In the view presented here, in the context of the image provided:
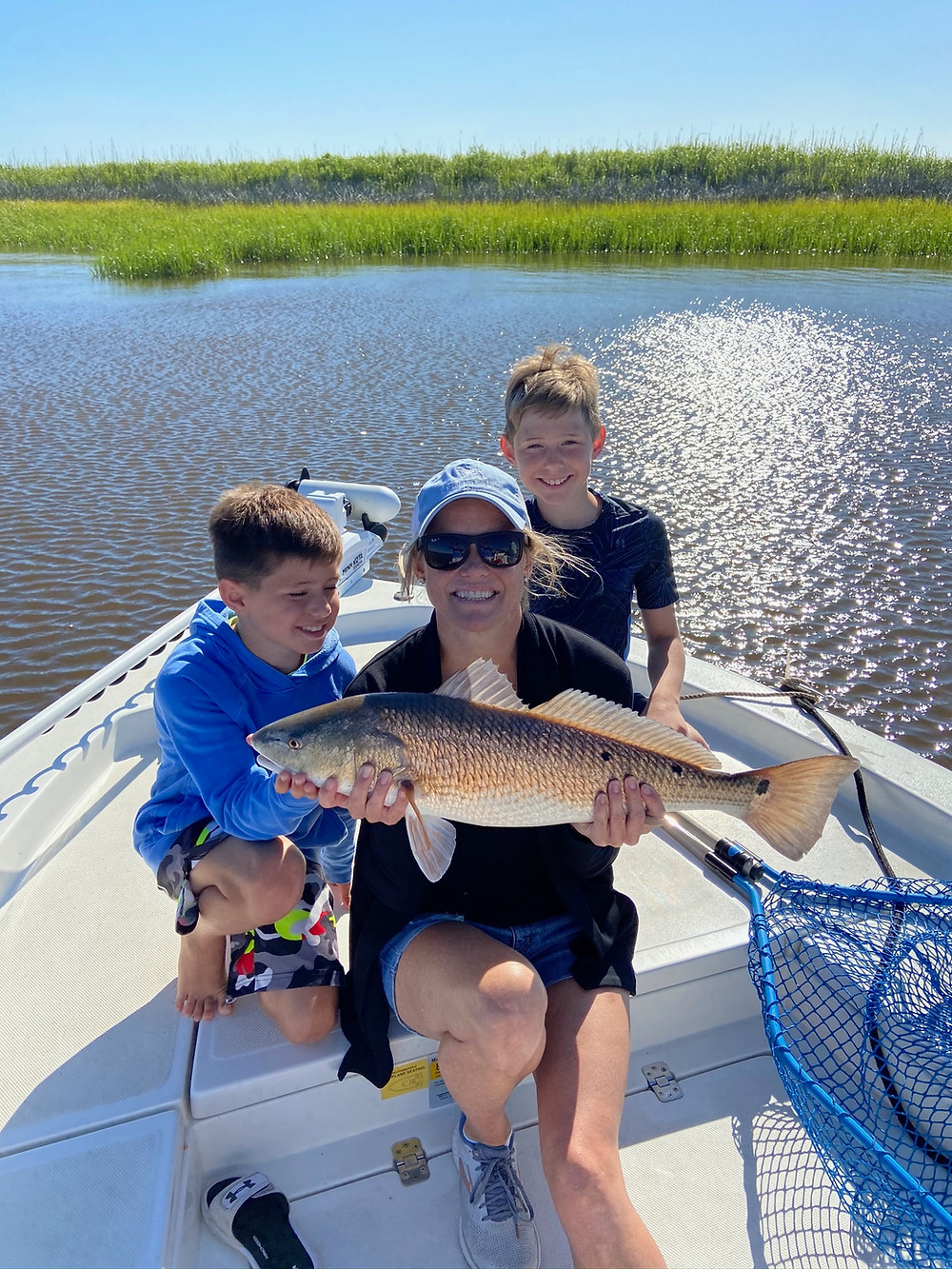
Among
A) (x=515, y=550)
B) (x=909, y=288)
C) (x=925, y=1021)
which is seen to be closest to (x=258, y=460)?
(x=515, y=550)

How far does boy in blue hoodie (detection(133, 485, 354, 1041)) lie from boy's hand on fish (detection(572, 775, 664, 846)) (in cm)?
85

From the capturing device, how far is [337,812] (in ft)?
9.71

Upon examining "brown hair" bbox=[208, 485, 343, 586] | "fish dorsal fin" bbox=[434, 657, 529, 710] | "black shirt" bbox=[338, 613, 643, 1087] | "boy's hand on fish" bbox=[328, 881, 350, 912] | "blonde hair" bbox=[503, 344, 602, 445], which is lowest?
"boy's hand on fish" bbox=[328, 881, 350, 912]

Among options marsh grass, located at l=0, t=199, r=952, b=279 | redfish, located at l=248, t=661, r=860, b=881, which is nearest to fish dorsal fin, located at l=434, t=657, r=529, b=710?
redfish, located at l=248, t=661, r=860, b=881

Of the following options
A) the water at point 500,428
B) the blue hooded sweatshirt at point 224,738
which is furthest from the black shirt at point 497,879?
the water at point 500,428

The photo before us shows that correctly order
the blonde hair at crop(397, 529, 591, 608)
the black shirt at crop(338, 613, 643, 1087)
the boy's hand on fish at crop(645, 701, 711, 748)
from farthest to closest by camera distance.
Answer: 1. the boy's hand on fish at crop(645, 701, 711, 748)
2. the blonde hair at crop(397, 529, 591, 608)
3. the black shirt at crop(338, 613, 643, 1087)

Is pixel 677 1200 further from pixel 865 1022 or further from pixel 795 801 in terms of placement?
pixel 795 801

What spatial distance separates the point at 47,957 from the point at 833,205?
3348cm

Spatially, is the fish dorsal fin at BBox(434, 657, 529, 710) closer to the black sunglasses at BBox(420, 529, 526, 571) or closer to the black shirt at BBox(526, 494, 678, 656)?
the black sunglasses at BBox(420, 529, 526, 571)

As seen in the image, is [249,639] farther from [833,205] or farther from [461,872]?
[833,205]

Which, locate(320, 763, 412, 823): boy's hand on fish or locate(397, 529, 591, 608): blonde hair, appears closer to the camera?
locate(320, 763, 412, 823): boy's hand on fish

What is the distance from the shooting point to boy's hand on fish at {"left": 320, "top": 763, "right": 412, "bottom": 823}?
7.37 ft

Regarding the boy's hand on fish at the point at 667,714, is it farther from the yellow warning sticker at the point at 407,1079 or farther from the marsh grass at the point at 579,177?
the marsh grass at the point at 579,177

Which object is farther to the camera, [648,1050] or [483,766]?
[648,1050]
